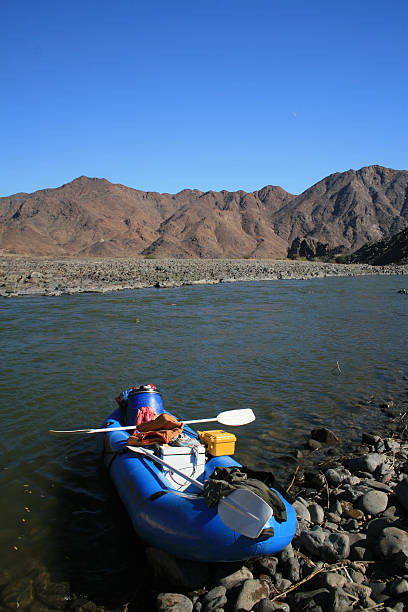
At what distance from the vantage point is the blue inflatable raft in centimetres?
317

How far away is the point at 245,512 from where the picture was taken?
312cm

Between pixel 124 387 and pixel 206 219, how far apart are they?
11249 cm

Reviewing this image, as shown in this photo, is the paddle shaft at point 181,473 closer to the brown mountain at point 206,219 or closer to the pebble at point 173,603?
the pebble at point 173,603

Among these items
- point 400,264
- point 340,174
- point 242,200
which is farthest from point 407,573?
point 340,174

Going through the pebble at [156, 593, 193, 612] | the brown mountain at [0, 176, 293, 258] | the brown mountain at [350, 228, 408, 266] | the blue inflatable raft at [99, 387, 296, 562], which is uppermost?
the brown mountain at [0, 176, 293, 258]

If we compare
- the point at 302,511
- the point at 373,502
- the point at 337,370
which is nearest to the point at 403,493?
the point at 373,502

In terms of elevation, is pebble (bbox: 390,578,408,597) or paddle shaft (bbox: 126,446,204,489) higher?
paddle shaft (bbox: 126,446,204,489)

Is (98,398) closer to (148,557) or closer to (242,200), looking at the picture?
(148,557)

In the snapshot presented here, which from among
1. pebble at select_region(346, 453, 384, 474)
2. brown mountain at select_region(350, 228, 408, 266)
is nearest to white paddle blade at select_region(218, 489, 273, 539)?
pebble at select_region(346, 453, 384, 474)

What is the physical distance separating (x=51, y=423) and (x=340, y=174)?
607 feet

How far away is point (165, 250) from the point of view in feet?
324

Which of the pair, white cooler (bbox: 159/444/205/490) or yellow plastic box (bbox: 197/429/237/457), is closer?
white cooler (bbox: 159/444/205/490)

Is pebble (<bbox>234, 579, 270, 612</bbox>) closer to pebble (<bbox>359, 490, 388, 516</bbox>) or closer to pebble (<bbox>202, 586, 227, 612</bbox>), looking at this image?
pebble (<bbox>202, 586, 227, 612</bbox>)

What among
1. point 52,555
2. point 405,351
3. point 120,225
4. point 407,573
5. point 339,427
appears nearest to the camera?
point 407,573
